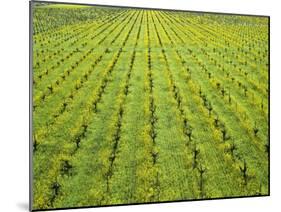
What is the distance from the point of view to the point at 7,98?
4.42 m

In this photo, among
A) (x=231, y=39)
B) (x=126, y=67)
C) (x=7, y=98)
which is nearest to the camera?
(x=7, y=98)

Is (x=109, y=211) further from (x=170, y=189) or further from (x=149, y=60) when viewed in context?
(x=149, y=60)

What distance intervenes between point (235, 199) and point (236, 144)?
0.47m

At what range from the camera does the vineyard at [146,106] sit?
4.48 m

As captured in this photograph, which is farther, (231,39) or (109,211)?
(231,39)

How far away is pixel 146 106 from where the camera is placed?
4.77m

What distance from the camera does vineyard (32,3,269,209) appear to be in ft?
14.7

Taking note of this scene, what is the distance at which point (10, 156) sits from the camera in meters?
4.45

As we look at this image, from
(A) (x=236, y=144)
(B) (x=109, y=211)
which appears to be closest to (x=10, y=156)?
(B) (x=109, y=211)

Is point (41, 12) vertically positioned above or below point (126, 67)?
above

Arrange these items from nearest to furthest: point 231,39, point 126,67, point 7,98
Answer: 1. point 7,98
2. point 126,67
3. point 231,39

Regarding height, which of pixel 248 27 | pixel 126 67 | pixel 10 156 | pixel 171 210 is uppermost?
pixel 248 27
